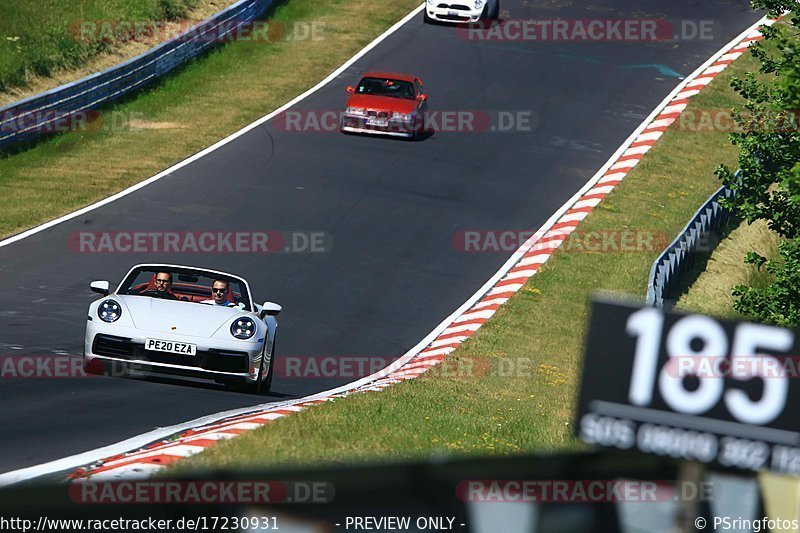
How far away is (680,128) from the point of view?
3095 cm

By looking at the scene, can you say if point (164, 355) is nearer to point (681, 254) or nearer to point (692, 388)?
point (692, 388)

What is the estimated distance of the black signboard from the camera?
507 centimetres

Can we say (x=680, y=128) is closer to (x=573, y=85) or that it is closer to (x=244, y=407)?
(x=573, y=85)

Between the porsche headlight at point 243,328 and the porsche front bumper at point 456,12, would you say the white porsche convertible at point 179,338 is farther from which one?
the porsche front bumper at point 456,12

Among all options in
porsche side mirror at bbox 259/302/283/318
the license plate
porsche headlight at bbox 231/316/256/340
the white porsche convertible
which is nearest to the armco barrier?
the white porsche convertible

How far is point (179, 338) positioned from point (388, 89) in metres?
16.0

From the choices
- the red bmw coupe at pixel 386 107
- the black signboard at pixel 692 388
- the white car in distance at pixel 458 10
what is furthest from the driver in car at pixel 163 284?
the white car in distance at pixel 458 10

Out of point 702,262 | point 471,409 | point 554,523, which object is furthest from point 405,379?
point 702,262

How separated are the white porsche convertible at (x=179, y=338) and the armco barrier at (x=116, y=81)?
12688 millimetres

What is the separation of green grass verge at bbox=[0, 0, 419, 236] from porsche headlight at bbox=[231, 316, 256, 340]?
8.61 meters

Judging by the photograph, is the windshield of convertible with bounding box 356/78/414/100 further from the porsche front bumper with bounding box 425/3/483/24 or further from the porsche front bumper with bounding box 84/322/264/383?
the porsche front bumper with bounding box 84/322/264/383

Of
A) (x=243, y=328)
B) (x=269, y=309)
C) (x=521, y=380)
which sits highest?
(x=269, y=309)

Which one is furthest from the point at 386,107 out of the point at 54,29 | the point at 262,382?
the point at 262,382

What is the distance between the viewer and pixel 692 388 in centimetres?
511
